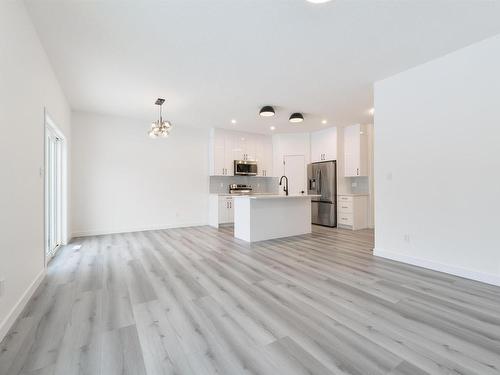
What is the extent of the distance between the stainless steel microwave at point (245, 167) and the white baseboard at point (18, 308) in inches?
198

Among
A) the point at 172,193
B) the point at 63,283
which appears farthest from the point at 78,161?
the point at 63,283

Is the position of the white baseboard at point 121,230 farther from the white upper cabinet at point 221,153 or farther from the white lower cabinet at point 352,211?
the white lower cabinet at point 352,211

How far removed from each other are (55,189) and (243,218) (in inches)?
139

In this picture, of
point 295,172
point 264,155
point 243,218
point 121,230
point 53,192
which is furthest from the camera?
point 264,155

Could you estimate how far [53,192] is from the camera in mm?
4250

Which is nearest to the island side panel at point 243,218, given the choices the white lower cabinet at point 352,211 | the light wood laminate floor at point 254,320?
the light wood laminate floor at point 254,320

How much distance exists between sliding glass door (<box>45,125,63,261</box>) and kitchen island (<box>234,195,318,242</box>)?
3.25 metres

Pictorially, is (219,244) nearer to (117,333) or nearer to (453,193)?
(117,333)

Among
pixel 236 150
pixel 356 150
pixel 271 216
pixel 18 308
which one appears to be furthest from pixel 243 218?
pixel 356 150

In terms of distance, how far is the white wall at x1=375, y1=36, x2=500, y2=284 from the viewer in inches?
108

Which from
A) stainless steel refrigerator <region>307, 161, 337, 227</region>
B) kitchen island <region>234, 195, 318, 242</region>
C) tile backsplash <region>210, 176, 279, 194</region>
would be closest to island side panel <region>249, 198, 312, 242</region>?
kitchen island <region>234, 195, 318, 242</region>

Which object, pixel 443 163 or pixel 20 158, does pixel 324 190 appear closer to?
pixel 443 163

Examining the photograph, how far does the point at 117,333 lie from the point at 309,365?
1.41m

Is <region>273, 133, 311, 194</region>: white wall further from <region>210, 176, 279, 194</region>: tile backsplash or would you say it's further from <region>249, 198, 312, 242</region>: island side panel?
<region>249, 198, 312, 242</region>: island side panel
